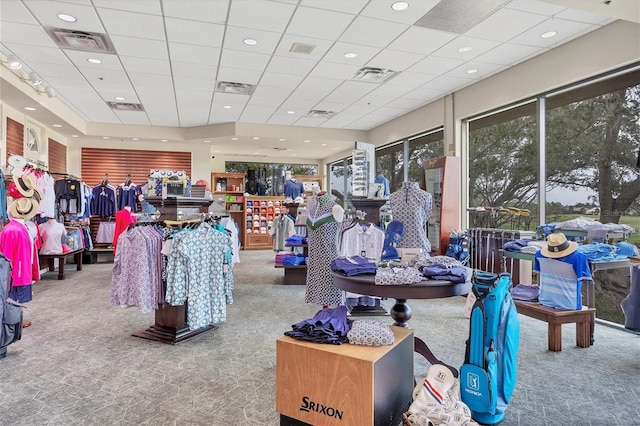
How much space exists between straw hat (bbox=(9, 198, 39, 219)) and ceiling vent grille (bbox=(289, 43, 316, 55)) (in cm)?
376

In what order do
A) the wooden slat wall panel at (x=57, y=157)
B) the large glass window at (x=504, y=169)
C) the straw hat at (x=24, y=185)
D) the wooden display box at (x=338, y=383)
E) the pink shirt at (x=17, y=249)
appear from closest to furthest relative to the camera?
the wooden display box at (x=338, y=383) → the pink shirt at (x=17, y=249) → the straw hat at (x=24, y=185) → the large glass window at (x=504, y=169) → the wooden slat wall panel at (x=57, y=157)

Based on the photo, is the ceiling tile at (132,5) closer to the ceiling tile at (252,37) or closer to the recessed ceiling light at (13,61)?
the ceiling tile at (252,37)

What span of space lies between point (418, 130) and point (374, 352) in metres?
7.51

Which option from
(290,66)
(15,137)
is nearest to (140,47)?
(290,66)

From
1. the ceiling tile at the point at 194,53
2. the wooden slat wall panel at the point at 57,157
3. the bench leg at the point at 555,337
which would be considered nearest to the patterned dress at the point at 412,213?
the bench leg at the point at 555,337

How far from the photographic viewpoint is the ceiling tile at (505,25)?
4527 millimetres

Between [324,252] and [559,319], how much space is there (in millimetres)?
2272

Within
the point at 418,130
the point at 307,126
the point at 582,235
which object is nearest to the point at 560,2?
the point at 582,235

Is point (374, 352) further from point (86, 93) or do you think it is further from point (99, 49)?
point (86, 93)

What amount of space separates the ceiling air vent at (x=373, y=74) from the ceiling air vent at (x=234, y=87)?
6.56 ft

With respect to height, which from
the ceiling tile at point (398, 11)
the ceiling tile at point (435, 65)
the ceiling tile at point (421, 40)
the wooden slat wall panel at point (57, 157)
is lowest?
the wooden slat wall panel at point (57, 157)

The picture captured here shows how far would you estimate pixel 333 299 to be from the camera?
4109mm

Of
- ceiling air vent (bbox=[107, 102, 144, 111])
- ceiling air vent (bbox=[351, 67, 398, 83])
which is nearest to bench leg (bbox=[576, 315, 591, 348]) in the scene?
ceiling air vent (bbox=[351, 67, 398, 83])

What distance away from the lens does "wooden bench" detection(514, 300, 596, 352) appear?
11.9 feet
